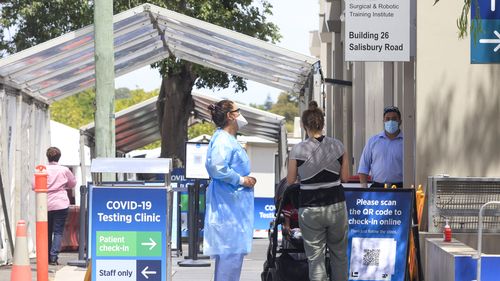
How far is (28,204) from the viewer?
18062 millimetres

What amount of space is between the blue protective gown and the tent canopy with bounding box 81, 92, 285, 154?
15461 mm

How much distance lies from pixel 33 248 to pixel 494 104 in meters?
9.34

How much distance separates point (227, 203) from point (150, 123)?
23.0m

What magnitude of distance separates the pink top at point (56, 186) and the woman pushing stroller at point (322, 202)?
7.69 m

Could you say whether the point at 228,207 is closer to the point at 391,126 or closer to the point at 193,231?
the point at 391,126

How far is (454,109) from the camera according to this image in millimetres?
11828

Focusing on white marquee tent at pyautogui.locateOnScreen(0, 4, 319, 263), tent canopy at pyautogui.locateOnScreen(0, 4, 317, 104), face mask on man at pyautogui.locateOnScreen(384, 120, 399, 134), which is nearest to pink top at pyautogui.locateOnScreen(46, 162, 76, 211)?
white marquee tent at pyautogui.locateOnScreen(0, 4, 319, 263)

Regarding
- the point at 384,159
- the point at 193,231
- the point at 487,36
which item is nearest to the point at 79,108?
the point at 193,231

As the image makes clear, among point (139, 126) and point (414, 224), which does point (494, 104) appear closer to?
point (414, 224)

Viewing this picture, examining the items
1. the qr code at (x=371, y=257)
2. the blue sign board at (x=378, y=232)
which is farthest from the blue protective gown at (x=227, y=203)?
the qr code at (x=371, y=257)

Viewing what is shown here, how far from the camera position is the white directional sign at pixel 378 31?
12281 mm

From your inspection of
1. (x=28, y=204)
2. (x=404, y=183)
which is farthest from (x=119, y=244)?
(x=28, y=204)

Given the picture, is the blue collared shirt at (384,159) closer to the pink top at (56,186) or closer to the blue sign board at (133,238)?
the blue sign board at (133,238)

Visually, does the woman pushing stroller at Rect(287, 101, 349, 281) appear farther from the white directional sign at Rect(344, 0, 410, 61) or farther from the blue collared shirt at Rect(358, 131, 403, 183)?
the blue collared shirt at Rect(358, 131, 403, 183)
